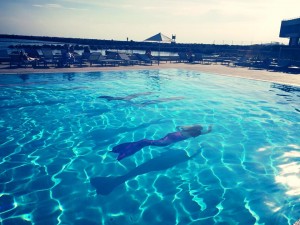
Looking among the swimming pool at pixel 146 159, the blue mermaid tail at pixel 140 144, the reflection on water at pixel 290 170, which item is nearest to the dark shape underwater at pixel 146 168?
the swimming pool at pixel 146 159

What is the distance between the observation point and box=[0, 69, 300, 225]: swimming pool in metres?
4.01

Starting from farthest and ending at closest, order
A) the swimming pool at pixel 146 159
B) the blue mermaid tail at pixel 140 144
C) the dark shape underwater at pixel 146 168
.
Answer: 1. the blue mermaid tail at pixel 140 144
2. the dark shape underwater at pixel 146 168
3. the swimming pool at pixel 146 159

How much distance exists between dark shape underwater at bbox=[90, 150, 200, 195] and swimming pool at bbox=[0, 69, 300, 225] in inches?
1.6

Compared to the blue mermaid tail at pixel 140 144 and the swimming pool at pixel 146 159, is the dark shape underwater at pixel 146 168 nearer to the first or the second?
the swimming pool at pixel 146 159

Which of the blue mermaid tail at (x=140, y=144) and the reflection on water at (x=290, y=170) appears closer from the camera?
the reflection on water at (x=290, y=170)

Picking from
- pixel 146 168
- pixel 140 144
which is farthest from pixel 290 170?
pixel 140 144

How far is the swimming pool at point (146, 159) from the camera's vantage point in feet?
13.2

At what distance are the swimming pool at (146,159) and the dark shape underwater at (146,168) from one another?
4cm

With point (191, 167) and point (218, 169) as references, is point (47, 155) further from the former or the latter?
point (218, 169)

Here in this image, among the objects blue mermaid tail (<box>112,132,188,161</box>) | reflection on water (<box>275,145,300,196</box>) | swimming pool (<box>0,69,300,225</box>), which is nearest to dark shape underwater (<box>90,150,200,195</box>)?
swimming pool (<box>0,69,300,225</box>)

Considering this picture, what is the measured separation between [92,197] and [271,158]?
4.43m

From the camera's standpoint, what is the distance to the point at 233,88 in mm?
13078

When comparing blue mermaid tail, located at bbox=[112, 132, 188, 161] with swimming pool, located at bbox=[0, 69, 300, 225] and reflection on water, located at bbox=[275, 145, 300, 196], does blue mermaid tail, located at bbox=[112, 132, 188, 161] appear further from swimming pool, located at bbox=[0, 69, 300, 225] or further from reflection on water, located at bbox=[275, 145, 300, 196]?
reflection on water, located at bbox=[275, 145, 300, 196]

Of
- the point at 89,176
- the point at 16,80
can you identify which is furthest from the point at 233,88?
the point at 16,80
